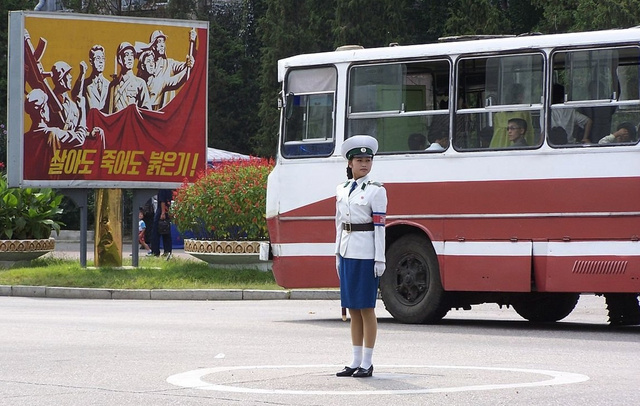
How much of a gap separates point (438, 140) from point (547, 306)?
8.26 feet

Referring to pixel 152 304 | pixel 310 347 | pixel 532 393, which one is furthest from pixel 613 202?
pixel 152 304

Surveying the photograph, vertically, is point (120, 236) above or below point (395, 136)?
below

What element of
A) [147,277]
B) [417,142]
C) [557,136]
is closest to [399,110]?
[417,142]

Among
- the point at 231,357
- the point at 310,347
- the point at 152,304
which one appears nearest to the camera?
the point at 231,357

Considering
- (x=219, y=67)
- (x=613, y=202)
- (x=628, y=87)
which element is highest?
(x=219, y=67)

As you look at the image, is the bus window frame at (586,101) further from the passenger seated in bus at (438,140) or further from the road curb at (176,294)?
the road curb at (176,294)

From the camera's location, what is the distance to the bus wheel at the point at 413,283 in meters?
15.6

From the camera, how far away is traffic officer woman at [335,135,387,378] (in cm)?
1008

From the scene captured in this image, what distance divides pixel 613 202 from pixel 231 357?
16.4 ft

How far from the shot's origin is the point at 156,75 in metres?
25.2

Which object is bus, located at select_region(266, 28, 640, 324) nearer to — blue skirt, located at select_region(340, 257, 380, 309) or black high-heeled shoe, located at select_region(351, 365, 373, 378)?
blue skirt, located at select_region(340, 257, 380, 309)

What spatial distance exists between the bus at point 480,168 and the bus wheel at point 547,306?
0.02m

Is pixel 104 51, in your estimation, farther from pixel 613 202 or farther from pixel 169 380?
pixel 169 380

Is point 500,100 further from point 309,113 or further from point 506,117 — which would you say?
point 309,113
